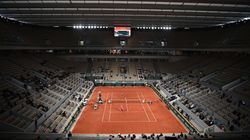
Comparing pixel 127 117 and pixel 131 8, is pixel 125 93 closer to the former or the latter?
pixel 127 117

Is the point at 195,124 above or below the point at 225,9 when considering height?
below

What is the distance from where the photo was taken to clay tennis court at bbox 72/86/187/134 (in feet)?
78.0

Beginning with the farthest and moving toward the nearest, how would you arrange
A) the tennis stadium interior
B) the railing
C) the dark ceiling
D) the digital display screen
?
the digital display screen → the dark ceiling → the railing → the tennis stadium interior

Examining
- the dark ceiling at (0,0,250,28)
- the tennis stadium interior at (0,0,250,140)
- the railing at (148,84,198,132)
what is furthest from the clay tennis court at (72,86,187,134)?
the dark ceiling at (0,0,250,28)

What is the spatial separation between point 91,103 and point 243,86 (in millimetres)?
20977

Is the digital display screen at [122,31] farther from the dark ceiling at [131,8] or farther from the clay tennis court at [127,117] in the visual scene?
the clay tennis court at [127,117]

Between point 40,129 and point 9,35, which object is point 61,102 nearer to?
point 40,129

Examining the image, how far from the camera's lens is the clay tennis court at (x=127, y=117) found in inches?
936

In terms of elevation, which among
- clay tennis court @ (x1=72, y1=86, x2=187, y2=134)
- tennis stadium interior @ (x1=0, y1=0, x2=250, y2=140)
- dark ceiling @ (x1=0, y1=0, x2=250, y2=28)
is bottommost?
clay tennis court @ (x1=72, y1=86, x2=187, y2=134)

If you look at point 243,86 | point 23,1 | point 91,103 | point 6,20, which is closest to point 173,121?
point 243,86

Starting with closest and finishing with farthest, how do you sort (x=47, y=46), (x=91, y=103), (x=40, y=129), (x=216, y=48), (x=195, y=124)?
(x=40, y=129) → (x=195, y=124) → (x=91, y=103) → (x=216, y=48) → (x=47, y=46)

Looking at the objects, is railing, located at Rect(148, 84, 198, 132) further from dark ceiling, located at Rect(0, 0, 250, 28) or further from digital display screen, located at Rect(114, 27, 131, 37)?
digital display screen, located at Rect(114, 27, 131, 37)

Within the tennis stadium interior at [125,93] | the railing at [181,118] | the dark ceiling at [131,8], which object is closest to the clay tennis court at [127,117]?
the tennis stadium interior at [125,93]

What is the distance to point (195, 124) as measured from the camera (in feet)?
80.9
